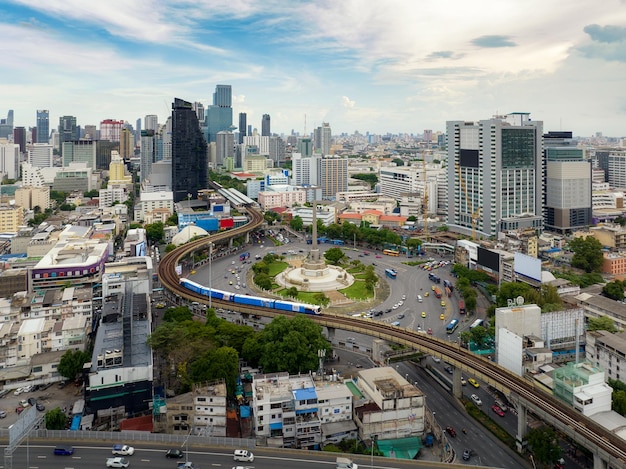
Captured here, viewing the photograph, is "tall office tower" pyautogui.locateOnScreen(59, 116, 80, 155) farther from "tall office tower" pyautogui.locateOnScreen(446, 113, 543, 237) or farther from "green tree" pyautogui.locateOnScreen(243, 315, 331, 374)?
"green tree" pyautogui.locateOnScreen(243, 315, 331, 374)

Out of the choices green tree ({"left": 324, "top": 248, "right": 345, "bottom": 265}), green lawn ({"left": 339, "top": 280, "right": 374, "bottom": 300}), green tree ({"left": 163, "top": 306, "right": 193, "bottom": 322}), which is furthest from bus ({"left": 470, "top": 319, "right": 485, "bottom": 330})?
green tree ({"left": 163, "top": 306, "right": 193, "bottom": 322})

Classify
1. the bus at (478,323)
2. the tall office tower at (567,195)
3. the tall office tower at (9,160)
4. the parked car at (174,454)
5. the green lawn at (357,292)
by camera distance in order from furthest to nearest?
the tall office tower at (9,160) < the tall office tower at (567,195) < the green lawn at (357,292) < the bus at (478,323) < the parked car at (174,454)

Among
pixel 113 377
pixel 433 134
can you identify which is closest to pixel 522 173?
pixel 113 377

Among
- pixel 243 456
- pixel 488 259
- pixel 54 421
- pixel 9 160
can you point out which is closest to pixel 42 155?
pixel 9 160

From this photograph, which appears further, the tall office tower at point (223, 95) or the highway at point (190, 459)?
the tall office tower at point (223, 95)

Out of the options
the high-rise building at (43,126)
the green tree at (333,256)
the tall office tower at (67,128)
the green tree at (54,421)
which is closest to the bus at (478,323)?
the green tree at (333,256)

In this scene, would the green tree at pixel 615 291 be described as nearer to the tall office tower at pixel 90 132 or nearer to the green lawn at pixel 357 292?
the green lawn at pixel 357 292

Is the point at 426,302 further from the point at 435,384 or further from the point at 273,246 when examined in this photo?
the point at 273,246
